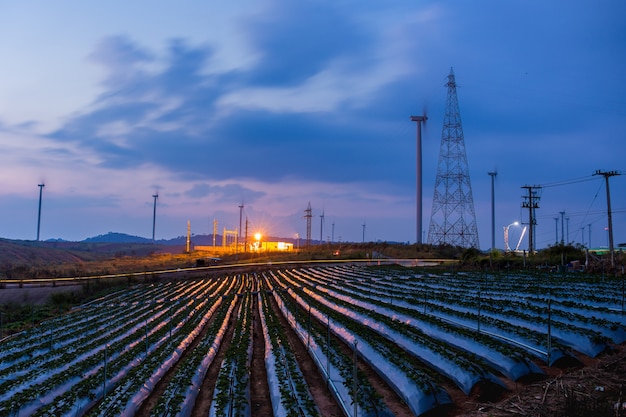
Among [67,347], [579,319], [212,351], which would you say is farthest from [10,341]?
[579,319]

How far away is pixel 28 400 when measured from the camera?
9398 mm

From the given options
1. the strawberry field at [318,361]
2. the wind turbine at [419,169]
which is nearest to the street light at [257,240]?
the wind turbine at [419,169]

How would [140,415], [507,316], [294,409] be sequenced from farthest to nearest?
[507,316] < [140,415] < [294,409]

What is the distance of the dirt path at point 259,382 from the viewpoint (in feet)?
29.5

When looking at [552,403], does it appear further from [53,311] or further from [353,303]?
[53,311]

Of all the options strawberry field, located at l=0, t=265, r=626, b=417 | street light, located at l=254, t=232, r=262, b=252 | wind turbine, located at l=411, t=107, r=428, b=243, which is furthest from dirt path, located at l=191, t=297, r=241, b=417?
street light, located at l=254, t=232, r=262, b=252

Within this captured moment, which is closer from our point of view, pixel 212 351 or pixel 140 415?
pixel 140 415

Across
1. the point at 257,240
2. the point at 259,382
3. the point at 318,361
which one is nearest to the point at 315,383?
the point at 318,361

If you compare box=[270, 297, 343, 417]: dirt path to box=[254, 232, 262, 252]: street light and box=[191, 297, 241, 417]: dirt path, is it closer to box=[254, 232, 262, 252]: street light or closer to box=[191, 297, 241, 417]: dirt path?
box=[191, 297, 241, 417]: dirt path

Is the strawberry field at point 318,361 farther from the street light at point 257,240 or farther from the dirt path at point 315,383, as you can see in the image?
the street light at point 257,240

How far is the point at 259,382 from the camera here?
35.4 ft

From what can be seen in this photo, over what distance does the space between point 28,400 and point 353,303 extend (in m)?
13.1

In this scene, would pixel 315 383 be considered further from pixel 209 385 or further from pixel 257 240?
pixel 257 240

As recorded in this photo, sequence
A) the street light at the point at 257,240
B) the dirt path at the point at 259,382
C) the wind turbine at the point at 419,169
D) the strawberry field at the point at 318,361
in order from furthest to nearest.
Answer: the street light at the point at 257,240 < the wind turbine at the point at 419,169 < the dirt path at the point at 259,382 < the strawberry field at the point at 318,361
